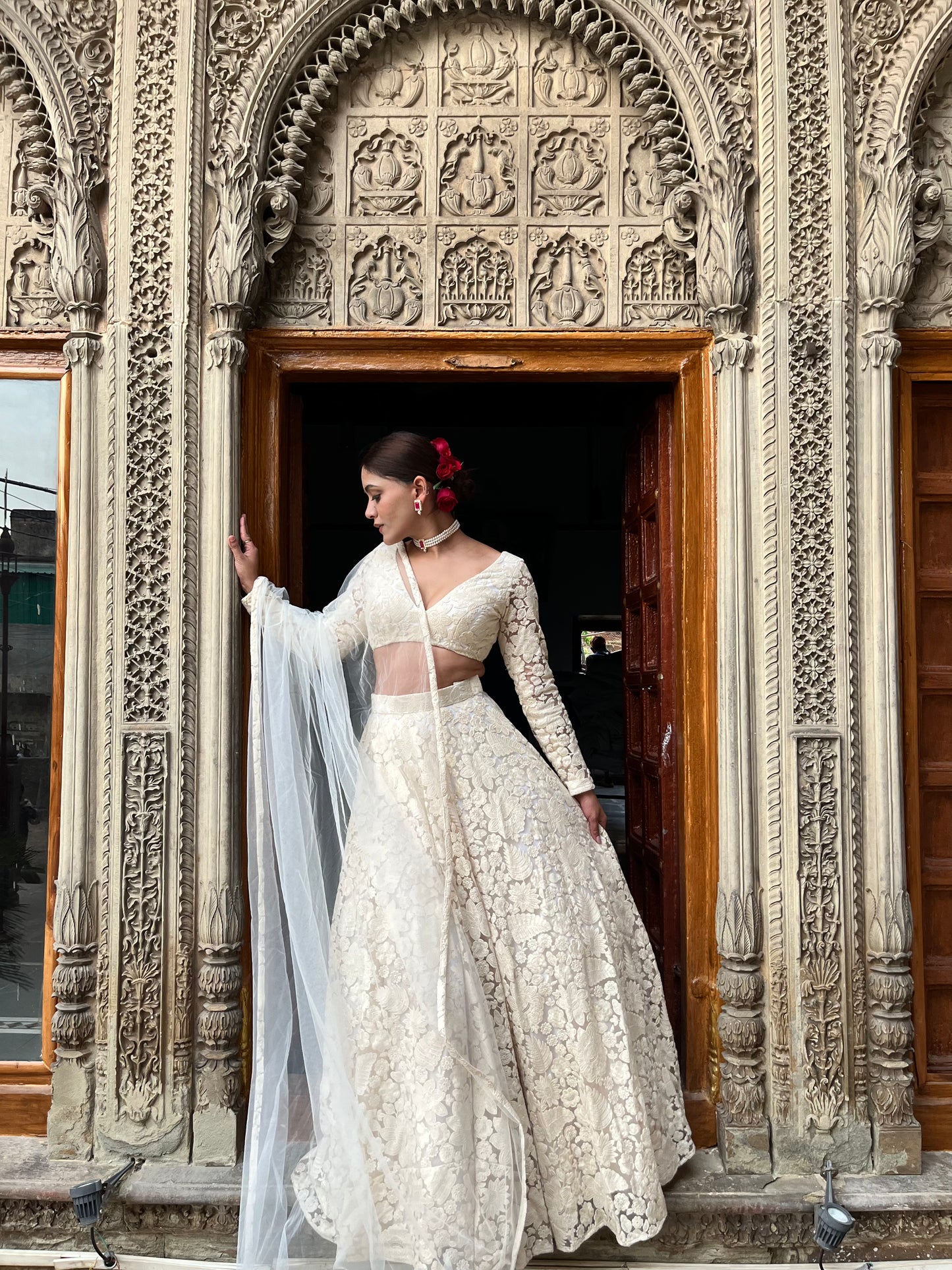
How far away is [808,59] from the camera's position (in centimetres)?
301

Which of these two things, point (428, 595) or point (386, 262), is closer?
point (428, 595)

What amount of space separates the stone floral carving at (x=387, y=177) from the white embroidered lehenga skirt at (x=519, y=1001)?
5.13 feet

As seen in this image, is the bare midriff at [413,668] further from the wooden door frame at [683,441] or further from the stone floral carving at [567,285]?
the stone floral carving at [567,285]

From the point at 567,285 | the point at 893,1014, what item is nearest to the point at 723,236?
the point at 567,285

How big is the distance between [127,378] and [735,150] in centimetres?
198

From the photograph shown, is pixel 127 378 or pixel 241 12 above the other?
pixel 241 12

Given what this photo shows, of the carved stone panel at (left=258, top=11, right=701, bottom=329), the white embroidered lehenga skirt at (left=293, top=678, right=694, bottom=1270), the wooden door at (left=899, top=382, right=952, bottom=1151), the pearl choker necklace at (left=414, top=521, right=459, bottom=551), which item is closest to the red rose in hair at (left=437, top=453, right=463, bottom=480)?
the pearl choker necklace at (left=414, top=521, right=459, bottom=551)

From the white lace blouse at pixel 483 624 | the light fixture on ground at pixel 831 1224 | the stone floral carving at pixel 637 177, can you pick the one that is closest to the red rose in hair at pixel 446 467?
the white lace blouse at pixel 483 624

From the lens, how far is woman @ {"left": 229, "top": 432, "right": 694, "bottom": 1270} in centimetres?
246

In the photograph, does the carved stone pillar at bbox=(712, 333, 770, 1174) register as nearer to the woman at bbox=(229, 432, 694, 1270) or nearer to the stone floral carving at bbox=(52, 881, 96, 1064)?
the woman at bbox=(229, 432, 694, 1270)

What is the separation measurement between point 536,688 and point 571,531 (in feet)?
15.3

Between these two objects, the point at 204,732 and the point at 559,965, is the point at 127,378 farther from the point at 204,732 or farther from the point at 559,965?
the point at 559,965

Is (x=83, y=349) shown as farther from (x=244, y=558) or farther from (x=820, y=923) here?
(x=820, y=923)

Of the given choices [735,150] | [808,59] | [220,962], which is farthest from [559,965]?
[808,59]
